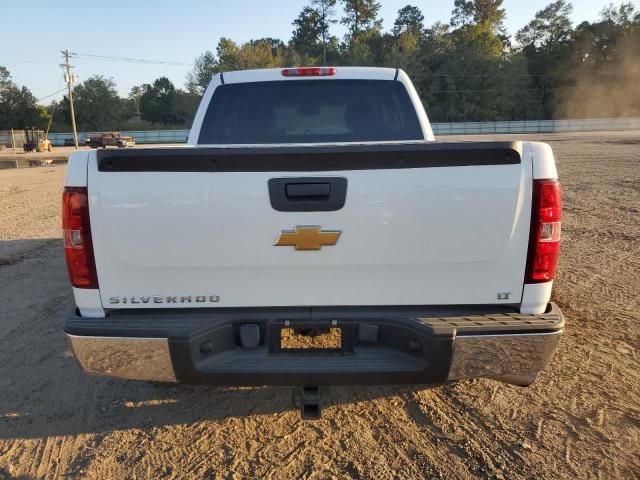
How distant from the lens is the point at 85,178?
2.16 meters

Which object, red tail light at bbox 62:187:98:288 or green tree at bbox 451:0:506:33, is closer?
red tail light at bbox 62:187:98:288

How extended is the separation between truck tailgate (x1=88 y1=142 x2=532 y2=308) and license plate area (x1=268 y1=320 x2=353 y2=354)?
0.79ft

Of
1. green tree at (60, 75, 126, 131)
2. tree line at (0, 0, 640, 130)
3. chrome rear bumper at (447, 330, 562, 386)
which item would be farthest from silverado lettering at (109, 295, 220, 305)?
green tree at (60, 75, 126, 131)

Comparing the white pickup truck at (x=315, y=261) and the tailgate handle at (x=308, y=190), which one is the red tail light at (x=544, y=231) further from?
the tailgate handle at (x=308, y=190)

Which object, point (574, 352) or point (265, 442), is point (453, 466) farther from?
point (574, 352)

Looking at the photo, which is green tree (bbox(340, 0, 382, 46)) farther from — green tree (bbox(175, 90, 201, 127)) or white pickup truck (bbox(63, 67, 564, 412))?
white pickup truck (bbox(63, 67, 564, 412))

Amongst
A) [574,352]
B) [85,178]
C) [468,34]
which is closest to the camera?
[85,178]

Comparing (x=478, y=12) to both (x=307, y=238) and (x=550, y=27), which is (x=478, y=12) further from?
(x=307, y=238)

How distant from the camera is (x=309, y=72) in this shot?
157 inches

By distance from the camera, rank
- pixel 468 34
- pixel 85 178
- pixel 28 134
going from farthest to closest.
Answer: pixel 468 34, pixel 28 134, pixel 85 178

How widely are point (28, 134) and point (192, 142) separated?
1983 inches

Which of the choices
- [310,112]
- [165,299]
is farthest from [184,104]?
[165,299]

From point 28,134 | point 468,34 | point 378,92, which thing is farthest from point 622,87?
point 378,92

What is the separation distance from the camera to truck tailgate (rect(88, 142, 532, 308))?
2.15 metres
